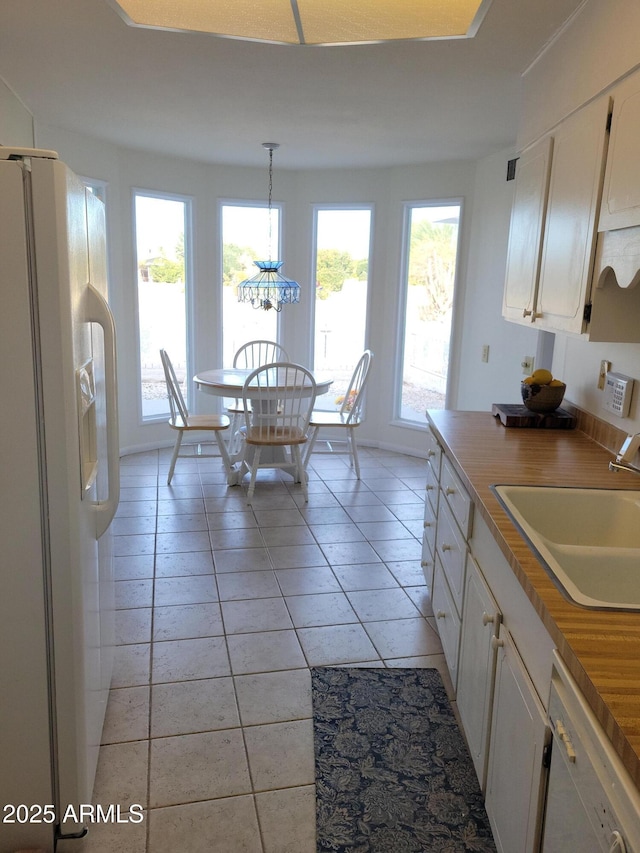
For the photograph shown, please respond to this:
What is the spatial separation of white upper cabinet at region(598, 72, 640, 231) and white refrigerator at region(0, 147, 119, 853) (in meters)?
1.33

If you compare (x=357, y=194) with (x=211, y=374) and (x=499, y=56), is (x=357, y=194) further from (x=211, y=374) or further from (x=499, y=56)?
(x=499, y=56)

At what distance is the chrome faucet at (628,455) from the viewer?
1985 millimetres

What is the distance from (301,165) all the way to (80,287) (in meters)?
4.36

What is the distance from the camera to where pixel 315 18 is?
2270 mm

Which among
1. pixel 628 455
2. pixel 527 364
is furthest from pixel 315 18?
pixel 527 364

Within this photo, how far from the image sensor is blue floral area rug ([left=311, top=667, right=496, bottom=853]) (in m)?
1.79

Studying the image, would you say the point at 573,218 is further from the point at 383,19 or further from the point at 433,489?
the point at 433,489

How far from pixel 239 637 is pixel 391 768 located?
92 centimetres

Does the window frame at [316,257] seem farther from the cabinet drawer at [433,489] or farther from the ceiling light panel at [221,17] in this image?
the ceiling light panel at [221,17]

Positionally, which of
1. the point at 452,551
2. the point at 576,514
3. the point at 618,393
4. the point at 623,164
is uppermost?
the point at 623,164

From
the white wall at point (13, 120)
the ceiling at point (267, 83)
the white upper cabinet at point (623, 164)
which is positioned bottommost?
the white upper cabinet at point (623, 164)

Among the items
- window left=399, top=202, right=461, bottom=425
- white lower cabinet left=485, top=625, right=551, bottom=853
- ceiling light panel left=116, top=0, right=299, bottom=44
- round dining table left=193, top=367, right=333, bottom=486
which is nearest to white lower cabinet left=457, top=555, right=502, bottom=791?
white lower cabinet left=485, top=625, right=551, bottom=853

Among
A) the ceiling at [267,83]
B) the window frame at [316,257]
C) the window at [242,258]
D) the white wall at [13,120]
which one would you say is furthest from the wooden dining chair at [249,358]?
the white wall at [13,120]

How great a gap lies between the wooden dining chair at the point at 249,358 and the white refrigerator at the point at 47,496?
3.52 meters
